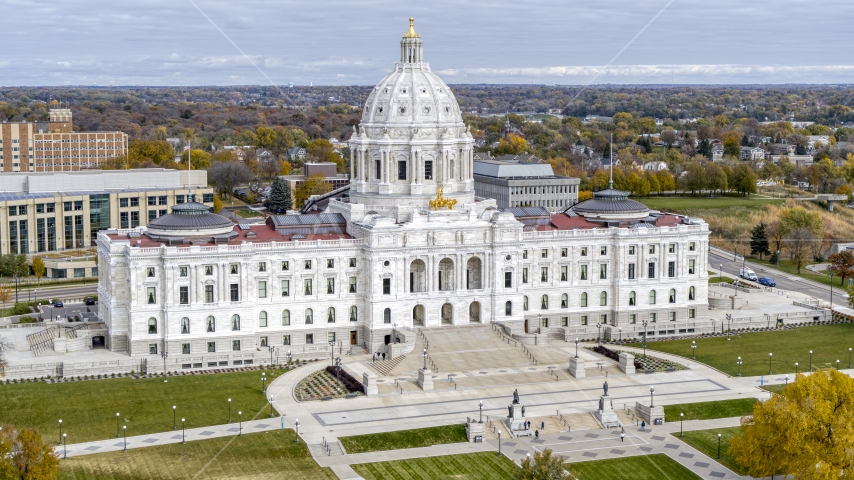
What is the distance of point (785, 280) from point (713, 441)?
246 feet

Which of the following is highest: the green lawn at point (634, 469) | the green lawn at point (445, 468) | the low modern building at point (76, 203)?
the low modern building at point (76, 203)

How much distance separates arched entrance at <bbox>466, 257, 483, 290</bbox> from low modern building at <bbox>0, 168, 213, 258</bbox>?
203 ft

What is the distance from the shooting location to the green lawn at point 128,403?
9038 centimetres

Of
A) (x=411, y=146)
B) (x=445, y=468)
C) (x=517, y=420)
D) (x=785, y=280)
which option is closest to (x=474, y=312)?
(x=411, y=146)

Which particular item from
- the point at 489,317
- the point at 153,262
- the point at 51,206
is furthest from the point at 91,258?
the point at 489,317

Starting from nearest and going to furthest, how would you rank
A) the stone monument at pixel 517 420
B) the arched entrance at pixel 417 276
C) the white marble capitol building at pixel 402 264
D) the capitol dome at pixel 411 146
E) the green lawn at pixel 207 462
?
the green lawn at pixel 207 462, the stone monument at pixel 517 420, the white marble capitol building at pixel 402 264, the arched entrance at pixel 417 276, the capitol dome at pixel 411 146

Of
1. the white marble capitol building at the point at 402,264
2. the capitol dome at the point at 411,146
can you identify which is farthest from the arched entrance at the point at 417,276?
the capitol dome at the point at 411,146

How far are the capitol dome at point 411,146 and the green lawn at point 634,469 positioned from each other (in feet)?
159

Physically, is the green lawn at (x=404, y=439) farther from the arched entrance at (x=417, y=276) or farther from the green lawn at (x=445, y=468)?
the arched entrance at (x=417, y=276)

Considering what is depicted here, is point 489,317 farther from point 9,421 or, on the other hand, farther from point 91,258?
point 91,258

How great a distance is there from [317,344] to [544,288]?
26072 mm

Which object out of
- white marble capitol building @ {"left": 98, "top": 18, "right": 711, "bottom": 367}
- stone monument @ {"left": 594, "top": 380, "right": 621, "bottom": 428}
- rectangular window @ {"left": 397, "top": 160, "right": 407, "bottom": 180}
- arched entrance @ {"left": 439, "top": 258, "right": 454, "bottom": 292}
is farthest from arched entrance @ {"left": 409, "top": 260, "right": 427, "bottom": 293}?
stone monument @ {"left": 594, "top": 380, "right": 621, "bottom": 428}

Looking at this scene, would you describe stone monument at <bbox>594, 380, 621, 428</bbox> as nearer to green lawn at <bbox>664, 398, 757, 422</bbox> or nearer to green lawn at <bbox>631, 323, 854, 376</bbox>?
green lawn at <bbox>664, 398, 757, 422</bbox>

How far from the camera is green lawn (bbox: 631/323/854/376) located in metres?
111
